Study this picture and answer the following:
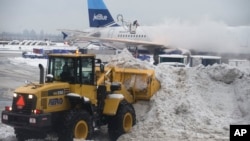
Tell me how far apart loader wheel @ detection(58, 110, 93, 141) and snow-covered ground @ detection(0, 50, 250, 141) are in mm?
1336

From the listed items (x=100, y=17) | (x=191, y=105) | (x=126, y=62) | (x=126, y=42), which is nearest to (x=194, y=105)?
(x=191, y=105)

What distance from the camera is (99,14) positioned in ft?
172

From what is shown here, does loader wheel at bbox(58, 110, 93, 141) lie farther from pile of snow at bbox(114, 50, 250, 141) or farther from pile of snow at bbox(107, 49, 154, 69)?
pile of snow at bbox(107, 49, 154, 69)

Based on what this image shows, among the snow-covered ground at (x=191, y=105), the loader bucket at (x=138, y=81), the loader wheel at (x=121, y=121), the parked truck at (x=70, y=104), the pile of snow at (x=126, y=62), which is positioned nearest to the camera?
the parked truck at (x=70, y=104)

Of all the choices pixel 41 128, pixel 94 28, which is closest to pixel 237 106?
pixel 41 128

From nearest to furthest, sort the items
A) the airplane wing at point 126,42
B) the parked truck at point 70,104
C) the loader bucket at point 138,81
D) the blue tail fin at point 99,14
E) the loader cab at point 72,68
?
the parked truck at point 70,104 < the loader cab at point 72,68 < the loader bucket at point 138,81 < the airplane wing at point 126,42 < the blue tail fin at point 99,14

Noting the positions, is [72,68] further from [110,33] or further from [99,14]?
[99,14]

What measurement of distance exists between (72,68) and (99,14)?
41840 mm

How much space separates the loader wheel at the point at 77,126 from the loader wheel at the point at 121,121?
3.68 feet

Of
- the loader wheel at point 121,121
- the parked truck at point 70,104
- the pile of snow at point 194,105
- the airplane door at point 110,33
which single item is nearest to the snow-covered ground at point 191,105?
the pile of snow at point 194,105

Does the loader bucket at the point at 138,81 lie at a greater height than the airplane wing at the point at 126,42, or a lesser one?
lesser

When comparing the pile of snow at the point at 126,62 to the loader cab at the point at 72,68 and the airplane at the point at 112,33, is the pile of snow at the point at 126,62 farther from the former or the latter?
the airplane at the point at 112,33

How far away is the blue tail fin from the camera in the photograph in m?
52.2

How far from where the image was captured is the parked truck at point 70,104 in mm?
10250
